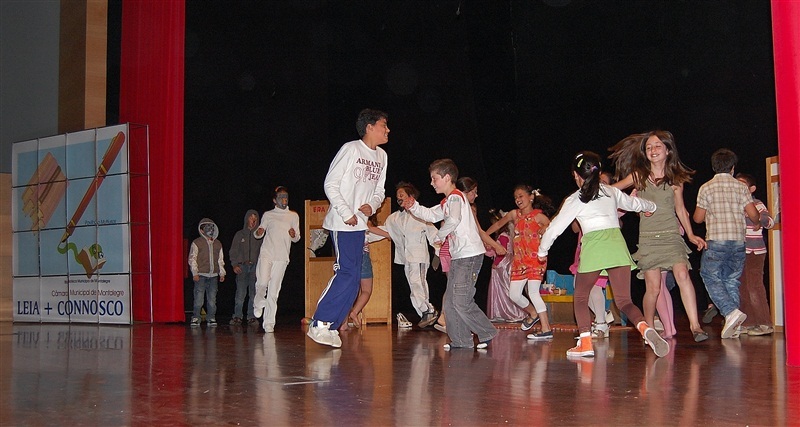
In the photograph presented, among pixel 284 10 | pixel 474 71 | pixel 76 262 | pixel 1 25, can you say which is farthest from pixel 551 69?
pixel 1 25

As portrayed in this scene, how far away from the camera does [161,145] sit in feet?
32.3

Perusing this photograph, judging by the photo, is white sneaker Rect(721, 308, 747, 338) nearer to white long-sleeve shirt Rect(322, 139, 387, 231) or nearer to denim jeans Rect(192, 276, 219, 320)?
white long-sleeve shirt Rect(322, 139, 387, 231)

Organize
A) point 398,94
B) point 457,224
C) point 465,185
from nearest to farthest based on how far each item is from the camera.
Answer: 1. point 457,224
2. point 465,185
3. point 398,94

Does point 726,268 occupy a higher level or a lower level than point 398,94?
lower

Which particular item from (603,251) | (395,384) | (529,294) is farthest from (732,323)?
(395,384)

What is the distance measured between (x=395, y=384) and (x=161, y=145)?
6.87m

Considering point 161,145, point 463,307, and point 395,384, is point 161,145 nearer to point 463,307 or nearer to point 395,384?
point 463,307

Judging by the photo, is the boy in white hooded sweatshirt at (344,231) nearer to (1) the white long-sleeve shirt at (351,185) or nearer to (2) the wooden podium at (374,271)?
(1) the white long-sleeve shirt at (351,185)

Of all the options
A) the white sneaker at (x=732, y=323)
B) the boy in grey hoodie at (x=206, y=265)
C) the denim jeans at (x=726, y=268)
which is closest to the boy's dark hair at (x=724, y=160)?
the denim jeans at (x=726, y=268)

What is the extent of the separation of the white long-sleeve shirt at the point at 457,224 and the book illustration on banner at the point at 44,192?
20.4 ft

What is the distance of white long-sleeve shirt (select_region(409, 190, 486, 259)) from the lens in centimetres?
565

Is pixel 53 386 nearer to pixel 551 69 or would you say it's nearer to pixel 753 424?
pixel 753 424

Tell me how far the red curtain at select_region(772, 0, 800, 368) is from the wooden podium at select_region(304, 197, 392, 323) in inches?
219

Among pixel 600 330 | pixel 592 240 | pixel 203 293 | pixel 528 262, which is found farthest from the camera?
pixel 203 293
